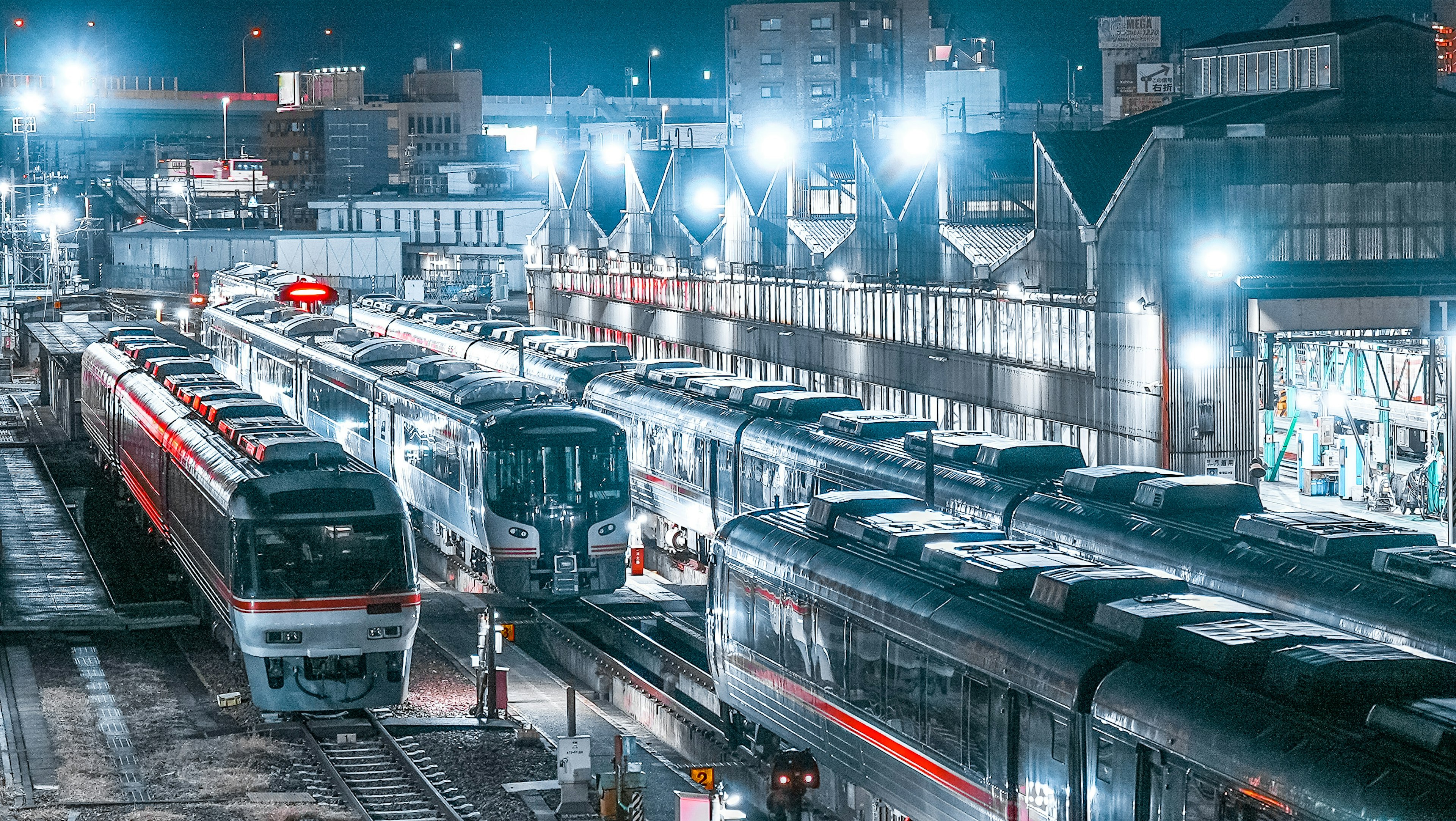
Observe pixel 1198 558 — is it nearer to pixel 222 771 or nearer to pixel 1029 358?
pixel 222 771

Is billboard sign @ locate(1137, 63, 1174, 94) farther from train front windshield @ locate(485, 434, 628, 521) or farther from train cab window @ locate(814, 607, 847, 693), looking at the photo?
train cab window @ locate(814, 607, 847, 693)

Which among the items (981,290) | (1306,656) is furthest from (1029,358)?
(1306,656)

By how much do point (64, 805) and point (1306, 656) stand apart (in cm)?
1446

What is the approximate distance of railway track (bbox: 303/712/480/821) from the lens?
21.6m

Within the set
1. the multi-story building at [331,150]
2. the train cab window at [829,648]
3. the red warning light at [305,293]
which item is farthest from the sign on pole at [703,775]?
the multi-story building at [331,150]

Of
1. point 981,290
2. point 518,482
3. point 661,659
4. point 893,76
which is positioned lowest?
point 661,659

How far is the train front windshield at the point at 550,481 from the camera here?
104 ft

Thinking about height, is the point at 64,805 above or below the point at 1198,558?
below

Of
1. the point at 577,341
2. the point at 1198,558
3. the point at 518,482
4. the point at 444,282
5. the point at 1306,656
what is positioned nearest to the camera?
the point at 1306,656

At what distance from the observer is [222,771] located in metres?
23.1

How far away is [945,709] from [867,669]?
1.86m

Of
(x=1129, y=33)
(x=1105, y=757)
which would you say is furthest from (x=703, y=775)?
(x=1129, y=33)

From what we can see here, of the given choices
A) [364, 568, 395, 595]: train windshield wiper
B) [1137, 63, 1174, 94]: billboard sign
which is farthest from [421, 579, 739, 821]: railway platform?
[1137, 63, 1174, 94]: billboard sign

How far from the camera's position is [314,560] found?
24359 millimetres
